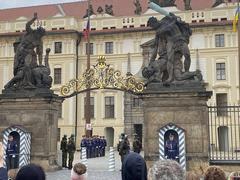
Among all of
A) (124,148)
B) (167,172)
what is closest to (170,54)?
(124,148)

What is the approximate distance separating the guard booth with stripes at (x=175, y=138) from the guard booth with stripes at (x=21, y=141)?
417 cm

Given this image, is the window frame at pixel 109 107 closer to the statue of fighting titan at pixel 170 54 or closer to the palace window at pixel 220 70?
the palace window at pixel 220 70

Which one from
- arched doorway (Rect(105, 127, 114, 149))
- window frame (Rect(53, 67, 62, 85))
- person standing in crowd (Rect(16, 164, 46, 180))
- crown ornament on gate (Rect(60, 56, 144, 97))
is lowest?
arched doorway (Rect(105, 127, 114, 149))

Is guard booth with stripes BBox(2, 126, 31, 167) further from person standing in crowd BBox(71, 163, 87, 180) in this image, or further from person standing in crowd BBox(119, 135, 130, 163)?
person standing in crowd BBox(71, 163, 87, 180)

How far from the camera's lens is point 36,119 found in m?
12.9

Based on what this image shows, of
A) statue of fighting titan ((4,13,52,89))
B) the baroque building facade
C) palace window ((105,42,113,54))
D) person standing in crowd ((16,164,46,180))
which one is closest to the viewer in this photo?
person standing in crowd ((16,164,46,180))

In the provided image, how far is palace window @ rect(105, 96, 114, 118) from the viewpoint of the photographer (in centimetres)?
3469

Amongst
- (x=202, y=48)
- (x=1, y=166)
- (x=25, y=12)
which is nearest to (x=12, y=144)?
(x=1, y=166)

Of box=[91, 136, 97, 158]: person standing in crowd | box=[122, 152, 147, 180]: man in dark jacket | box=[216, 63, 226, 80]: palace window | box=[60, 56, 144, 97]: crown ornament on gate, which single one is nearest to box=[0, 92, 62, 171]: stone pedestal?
box=[60, 56, 144, 97]: crown ornament on gate

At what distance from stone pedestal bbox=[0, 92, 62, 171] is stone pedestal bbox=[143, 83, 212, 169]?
3.16 m

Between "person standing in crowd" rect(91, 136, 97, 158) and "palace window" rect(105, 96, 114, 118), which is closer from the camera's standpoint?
"person standing in crowd" rect(91, 136, 97, 158)

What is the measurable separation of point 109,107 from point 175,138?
76.5 ft

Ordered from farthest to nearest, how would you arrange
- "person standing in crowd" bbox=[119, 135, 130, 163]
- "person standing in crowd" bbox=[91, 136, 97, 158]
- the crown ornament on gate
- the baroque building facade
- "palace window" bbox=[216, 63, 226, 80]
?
"palace window" bbox=[216, 63, 226, 80]
the baroque building facade
"person standing in crowd" bbox=[91, 136, 97, 158]
"person standing in crowd" bbox=[119, 135, 130, 163]
the crown ornament on gate

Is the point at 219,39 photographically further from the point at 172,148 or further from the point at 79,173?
the point at 79,173
